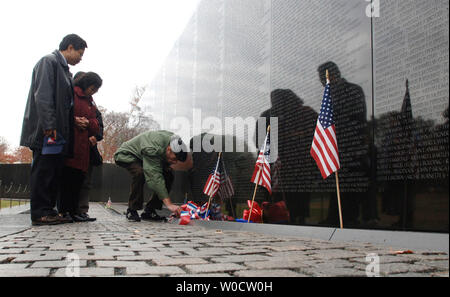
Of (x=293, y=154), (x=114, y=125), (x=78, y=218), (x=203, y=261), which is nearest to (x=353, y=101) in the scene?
(x=293, y=154)

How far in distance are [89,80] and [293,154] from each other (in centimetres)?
288

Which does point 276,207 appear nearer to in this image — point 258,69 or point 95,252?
point 258,69

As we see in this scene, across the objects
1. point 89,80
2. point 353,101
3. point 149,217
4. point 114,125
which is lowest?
point 149,217

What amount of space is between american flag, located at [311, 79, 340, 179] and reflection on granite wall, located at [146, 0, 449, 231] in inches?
6.9

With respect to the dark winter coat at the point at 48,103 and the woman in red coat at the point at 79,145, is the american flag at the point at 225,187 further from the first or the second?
the dark winter coat at the point at 48,103

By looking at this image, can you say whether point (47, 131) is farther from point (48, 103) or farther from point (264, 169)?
point (264, 169)

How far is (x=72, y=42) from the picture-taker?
4.92 meters

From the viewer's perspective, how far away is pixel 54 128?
4227mm

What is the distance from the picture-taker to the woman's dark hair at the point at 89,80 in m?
5.31

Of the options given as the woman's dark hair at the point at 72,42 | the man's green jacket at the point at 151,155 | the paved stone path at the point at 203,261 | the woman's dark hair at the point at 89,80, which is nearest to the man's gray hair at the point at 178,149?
the man's green jacket at the point at 151,155

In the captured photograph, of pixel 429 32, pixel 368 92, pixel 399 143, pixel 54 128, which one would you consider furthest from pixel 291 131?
pixel 54 128

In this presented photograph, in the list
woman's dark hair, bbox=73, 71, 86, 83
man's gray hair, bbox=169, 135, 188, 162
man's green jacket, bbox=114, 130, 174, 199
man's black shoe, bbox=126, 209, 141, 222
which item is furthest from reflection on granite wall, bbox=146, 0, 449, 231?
woman's dark hair, bbox=73, 71, 86, 83

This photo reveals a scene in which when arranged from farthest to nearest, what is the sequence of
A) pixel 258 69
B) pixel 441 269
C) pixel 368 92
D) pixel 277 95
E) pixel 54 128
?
pixel 258 69, pixel 277 95, pixel 54 128, pixel 368 92, pixel 441 269
